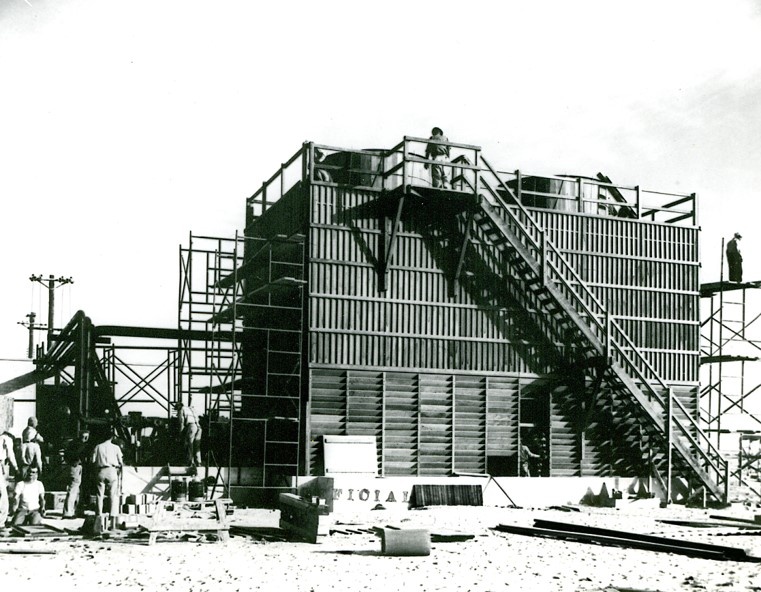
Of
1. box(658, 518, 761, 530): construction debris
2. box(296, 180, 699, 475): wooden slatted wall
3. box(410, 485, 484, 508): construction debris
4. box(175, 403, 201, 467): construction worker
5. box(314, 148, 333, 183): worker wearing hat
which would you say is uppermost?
box(314, 148, 333, 183): worker wearing hat

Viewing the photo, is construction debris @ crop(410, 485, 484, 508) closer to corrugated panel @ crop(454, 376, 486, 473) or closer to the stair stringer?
corrugated panel @ crop(454, 376, 486, 473)

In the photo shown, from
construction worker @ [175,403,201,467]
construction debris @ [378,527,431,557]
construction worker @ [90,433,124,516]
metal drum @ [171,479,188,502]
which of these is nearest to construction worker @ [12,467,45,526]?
construction worker @ [90,433,124,516]

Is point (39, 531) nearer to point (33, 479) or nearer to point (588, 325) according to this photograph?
point (33, 479)

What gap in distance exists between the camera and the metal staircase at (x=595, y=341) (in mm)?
28156

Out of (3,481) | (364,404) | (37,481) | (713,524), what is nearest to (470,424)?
(364,404)

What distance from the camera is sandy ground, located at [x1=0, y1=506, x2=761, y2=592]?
13.2 meters

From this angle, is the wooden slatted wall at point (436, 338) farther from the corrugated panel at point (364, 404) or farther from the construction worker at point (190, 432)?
the construction worker at point (190, 432)

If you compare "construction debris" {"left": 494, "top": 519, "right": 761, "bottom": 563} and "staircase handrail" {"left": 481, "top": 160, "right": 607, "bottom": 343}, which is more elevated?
"staircase handrail" {"left": 481, "top": 160, "right": 607, "bottom": 343}

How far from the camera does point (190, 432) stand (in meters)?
26.9

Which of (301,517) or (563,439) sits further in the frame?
(563,439)

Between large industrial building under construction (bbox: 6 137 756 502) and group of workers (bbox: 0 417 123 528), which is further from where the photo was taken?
large industrial building under construction (bbox: 6 137 756 502)

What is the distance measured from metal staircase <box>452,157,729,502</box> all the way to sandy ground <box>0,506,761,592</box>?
28.8 ft

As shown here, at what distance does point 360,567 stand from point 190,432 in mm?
13049

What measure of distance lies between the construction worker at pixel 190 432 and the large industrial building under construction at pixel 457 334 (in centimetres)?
56
